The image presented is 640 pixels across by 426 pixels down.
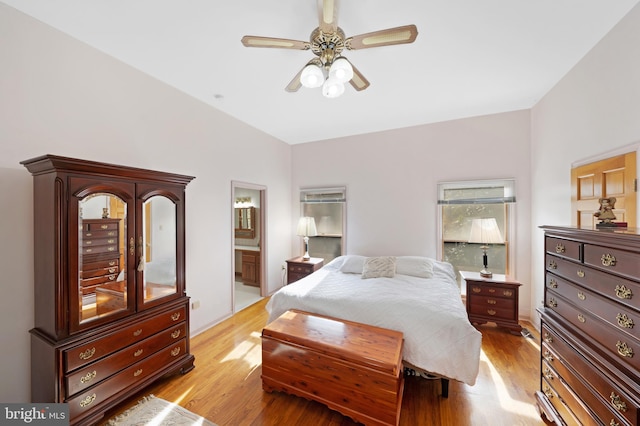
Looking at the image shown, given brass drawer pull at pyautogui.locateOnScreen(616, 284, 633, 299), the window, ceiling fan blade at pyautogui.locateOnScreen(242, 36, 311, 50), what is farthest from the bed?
ceiling fan blade at pyautogui.locateOnScreen(242, 36, 311, 50)

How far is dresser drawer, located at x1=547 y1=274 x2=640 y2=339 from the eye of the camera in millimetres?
1037

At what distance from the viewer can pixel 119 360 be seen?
5.84 ft

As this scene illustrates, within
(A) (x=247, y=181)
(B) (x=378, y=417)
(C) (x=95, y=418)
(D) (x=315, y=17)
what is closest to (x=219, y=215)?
(A) (x=247, y=181)

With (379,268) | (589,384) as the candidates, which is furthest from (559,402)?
(379,268)

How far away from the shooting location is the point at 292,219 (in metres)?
4.86

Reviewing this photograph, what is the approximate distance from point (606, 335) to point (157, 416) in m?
2.86

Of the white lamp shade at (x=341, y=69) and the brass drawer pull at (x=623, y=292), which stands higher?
the white lamp shade at (x=341, y=69)

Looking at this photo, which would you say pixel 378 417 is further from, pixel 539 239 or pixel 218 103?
pixel 218 103

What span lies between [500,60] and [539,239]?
7.40 feet

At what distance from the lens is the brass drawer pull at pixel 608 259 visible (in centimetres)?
112

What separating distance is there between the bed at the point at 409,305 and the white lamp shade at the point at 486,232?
1.90 ft

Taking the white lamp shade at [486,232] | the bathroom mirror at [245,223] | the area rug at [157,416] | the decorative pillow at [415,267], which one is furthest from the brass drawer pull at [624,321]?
the bathroom mirror at [245,223]

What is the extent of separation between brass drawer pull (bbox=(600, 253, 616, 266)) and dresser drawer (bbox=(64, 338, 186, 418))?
10.3ft

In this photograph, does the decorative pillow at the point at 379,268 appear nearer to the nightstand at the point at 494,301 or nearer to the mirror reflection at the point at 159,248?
the nightstand at the point at 494,301
